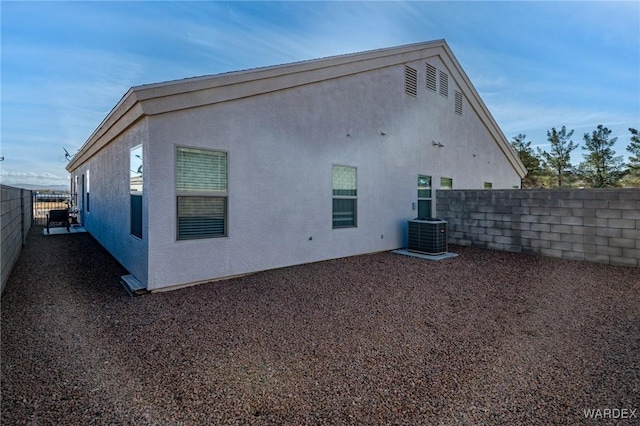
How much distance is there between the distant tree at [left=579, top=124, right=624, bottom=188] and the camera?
19875 millimetres

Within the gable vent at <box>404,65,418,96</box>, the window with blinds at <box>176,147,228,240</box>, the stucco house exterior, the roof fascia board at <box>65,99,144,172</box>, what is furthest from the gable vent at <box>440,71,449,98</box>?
the roof fascia board at <box>65,99,144,172</box>

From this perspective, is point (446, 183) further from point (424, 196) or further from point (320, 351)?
point (320, 351)

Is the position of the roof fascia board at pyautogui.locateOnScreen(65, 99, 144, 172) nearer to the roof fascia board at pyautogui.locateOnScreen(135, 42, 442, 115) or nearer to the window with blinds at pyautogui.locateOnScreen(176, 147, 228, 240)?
the roof fascia board at pyautogui.locateOnScreen(135, 42, 442, 115)

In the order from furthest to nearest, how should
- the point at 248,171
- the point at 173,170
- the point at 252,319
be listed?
the point at 248,171, the point at 173,170, the point at 252,319

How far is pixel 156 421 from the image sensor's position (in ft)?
6.55

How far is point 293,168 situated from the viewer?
20.8ft

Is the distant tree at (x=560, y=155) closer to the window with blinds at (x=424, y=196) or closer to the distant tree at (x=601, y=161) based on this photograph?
the distant tree at (x=601, y=161)

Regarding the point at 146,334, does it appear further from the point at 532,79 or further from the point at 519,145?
the point at 519,145

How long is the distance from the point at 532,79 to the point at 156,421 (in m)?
16.4

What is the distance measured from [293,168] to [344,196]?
64.6 inches

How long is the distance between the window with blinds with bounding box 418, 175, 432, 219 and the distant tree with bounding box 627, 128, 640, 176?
59.5 ft

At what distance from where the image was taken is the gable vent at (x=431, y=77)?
9.70 meters

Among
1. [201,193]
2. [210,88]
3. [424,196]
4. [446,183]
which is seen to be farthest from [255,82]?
[446,183]

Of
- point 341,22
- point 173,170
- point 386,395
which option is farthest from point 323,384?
point 341,22
